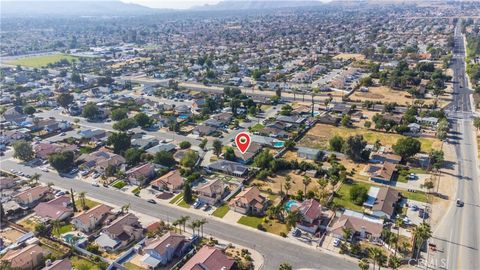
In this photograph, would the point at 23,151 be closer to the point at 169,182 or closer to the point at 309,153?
the point at 169,182

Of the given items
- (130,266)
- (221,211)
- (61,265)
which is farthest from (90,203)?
(221,211)

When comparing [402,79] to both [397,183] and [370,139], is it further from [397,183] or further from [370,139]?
[397,183]

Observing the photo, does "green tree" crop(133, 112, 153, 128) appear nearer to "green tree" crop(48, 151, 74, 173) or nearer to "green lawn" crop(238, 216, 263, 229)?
"green tree" crop(48, 151, 74, 173)

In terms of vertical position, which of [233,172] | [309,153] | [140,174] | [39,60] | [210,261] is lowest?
[233,172]

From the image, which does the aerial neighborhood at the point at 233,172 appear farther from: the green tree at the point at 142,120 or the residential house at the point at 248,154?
the green tree at the point at 142,120

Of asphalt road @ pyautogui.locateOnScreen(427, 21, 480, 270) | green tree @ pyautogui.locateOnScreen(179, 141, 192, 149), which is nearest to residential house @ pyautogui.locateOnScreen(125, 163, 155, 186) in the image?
green tree @ pyautogui.locateOnScreen(179, 141, 192, 149)
